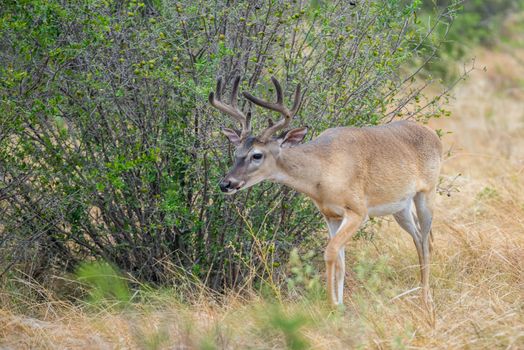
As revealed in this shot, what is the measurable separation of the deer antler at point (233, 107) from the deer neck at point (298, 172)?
33 cm

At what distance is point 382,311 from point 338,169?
148cm

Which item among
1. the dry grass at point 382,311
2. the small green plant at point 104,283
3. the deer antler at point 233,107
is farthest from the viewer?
the deer antler at point 233,107

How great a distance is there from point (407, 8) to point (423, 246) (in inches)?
76.7

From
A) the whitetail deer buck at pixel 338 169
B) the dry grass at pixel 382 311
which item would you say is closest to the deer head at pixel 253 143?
the whitetail deer buck at pixel 338 169

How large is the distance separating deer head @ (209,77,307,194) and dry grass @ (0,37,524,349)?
32.4 inches

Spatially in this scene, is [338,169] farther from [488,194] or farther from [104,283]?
[488,194]

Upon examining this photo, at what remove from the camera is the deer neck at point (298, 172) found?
6.84 metres

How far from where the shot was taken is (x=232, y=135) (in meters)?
6.70

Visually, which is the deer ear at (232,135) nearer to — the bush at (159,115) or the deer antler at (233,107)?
the deer antler at (233,107)


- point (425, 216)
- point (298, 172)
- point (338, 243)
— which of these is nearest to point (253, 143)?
point (298, 172)

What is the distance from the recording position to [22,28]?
6.26 m

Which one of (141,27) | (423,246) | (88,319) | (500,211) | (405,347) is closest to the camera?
(405,347)

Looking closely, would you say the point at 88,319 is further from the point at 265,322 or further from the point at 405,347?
the point at 405,347

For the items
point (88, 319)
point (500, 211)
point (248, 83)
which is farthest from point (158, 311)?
point (500, 211)
